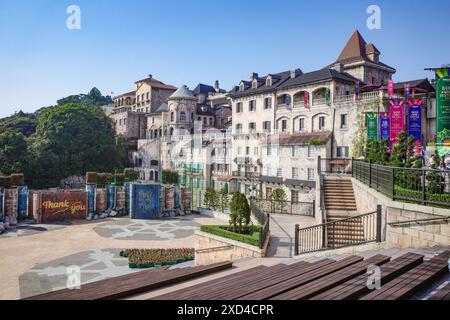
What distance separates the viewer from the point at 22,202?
3173 cm

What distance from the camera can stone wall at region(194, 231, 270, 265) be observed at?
14672mm

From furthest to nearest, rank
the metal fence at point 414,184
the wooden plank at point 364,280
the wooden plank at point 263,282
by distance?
the metal fence at point 414,184 → the wooden plank at point 263,282 → the wooden plank at point 364,280

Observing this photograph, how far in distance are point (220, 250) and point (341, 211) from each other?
6216 mm

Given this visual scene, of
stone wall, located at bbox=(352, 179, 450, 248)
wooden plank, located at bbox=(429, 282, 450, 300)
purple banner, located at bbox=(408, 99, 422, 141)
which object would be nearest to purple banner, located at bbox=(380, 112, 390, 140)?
purple banner, located at bbox=(408, 99, 422, 141)

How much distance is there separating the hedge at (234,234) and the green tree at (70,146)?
43.7 m

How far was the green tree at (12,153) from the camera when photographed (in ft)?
161

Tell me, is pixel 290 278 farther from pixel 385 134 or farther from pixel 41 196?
pixel 41 196

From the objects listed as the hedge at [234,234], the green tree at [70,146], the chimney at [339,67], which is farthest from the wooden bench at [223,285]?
the green tree at [70,146]

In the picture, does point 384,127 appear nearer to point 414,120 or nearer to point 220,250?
point 414,120

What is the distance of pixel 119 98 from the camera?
93.6m

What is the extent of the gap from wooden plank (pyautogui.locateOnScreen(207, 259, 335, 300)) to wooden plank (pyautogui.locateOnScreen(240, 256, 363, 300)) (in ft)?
0.72

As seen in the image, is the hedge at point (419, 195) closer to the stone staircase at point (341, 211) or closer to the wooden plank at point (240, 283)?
the stone staircase at point (341, 211)

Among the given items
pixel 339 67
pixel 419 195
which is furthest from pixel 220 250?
pixel 339 67

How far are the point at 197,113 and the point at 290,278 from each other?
6242cm
